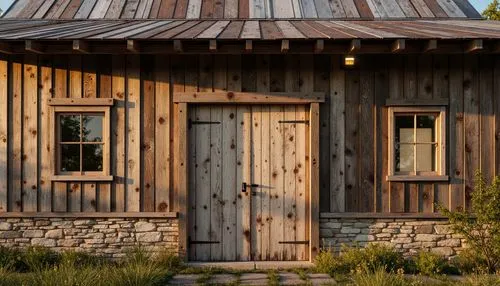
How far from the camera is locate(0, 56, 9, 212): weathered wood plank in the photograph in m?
7.80

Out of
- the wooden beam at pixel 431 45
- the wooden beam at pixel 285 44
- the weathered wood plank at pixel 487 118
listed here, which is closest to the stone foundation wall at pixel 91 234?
the wooden beam at pixel 285 44

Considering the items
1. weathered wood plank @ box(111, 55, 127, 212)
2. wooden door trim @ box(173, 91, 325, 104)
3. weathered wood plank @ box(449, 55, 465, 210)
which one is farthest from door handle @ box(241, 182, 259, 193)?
weathered wood plank @ box(449, 55, 465, 210)

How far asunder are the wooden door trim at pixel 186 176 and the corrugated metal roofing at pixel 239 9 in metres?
2.53

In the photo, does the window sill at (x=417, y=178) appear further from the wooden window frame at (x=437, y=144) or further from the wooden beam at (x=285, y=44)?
the wooden beam at (x=285, y=44)

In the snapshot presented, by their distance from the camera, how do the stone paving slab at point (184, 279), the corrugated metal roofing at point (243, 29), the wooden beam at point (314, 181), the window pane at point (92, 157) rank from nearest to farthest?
the stone paving slab at point (184, 279) < the corrugated metal roofing at point (243, 29) < the wooden beam at point (314, 181) < the window pane at point (92, 157)

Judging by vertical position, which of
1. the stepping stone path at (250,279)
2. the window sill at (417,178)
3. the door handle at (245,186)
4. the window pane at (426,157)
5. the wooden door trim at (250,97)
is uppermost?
the wooden door trim at (250,97)

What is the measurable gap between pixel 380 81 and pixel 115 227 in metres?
4.52

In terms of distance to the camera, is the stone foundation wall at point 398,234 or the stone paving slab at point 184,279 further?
the stone foundation wall at point 398,234

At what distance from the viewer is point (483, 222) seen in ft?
23.5

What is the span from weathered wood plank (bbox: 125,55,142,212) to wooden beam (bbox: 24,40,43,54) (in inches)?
49.0

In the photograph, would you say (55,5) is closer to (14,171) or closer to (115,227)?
(14,171)

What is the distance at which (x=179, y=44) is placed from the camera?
23.3ft

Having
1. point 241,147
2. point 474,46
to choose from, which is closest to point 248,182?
point 241,147

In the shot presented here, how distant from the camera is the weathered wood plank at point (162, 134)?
781 centimetres
